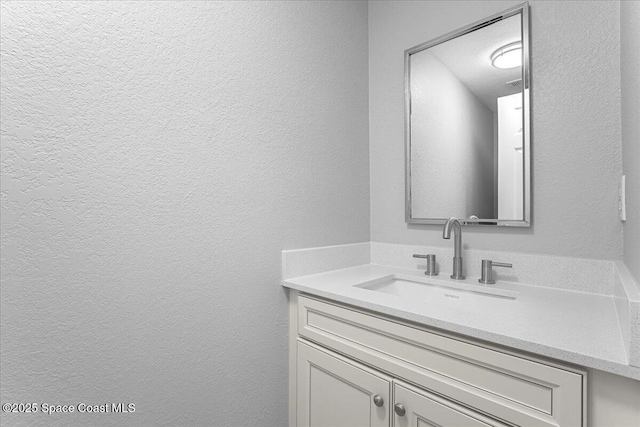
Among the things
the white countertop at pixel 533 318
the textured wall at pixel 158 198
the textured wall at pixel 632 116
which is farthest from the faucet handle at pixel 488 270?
the textured wall at pixel 158 198

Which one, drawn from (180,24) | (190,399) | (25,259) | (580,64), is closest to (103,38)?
(180,24)

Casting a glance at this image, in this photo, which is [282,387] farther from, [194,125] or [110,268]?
[194,125]

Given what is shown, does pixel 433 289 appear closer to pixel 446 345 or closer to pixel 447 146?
pixel 446 345

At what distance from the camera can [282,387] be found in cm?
127

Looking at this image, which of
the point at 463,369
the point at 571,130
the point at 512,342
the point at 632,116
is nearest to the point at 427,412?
the point at 463,369

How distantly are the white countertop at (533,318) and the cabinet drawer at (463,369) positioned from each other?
46 mm

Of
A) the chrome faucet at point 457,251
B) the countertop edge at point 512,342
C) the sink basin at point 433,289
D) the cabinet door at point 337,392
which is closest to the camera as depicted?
the countertop edge at point 512,342

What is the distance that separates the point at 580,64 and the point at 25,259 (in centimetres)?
172

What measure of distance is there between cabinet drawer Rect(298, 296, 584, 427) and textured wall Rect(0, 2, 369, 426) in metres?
0.36

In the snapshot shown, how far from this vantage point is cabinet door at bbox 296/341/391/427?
3.15 feet

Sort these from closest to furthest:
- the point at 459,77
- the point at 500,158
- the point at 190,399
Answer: the point at 190,399, the point at 500,158, the point at 459,77

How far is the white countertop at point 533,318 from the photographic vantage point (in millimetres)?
637

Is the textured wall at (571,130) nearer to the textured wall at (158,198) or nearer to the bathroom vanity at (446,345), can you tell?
the bathroom vanity at (446,345)

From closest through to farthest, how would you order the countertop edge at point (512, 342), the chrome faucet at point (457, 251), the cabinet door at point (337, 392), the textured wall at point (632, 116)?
the countertop edge at point (512, 342) < the textured wall at point (632, 116) < the cabinet door at point (337, 392) < the chrome faucet at point (457, 251)
